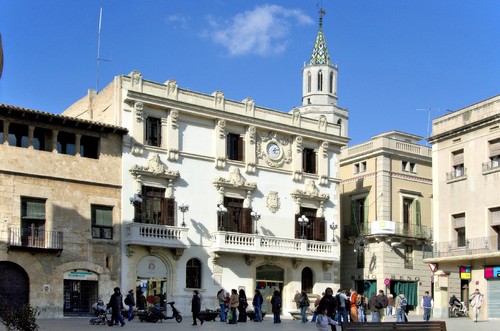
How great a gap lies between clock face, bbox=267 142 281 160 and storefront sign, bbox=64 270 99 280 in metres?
12.6

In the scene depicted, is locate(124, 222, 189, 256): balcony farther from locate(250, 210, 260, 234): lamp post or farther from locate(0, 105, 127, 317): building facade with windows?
locate(250, 210, 260, 234): lamp post

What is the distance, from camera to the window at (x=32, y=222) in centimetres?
3791

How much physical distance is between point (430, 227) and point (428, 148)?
5398mm

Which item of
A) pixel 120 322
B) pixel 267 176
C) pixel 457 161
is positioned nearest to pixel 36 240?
pixel 120 322

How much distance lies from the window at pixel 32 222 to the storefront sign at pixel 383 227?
20.8 metres

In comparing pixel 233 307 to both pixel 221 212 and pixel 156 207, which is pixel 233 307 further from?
pixel 221 212

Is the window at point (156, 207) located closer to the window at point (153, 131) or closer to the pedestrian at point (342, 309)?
the window at point (153, 131)

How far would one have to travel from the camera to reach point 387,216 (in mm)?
51156

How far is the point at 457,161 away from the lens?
42406 millimetres

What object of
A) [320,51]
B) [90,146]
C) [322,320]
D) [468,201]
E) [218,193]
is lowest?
[322,320]

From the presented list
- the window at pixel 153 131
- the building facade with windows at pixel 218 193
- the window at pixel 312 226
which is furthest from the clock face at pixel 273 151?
the window at pixel 153 131

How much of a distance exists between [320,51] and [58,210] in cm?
6314

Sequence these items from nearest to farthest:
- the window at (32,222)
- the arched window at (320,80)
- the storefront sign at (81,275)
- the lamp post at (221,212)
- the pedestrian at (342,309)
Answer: the pedestrian at (342,309) → the window at (32,222) → the storefront sign at (81,275) → the lamp post at (221,212) → the arched window at (320,80)

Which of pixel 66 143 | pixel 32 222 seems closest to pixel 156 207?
pixel 66 143
